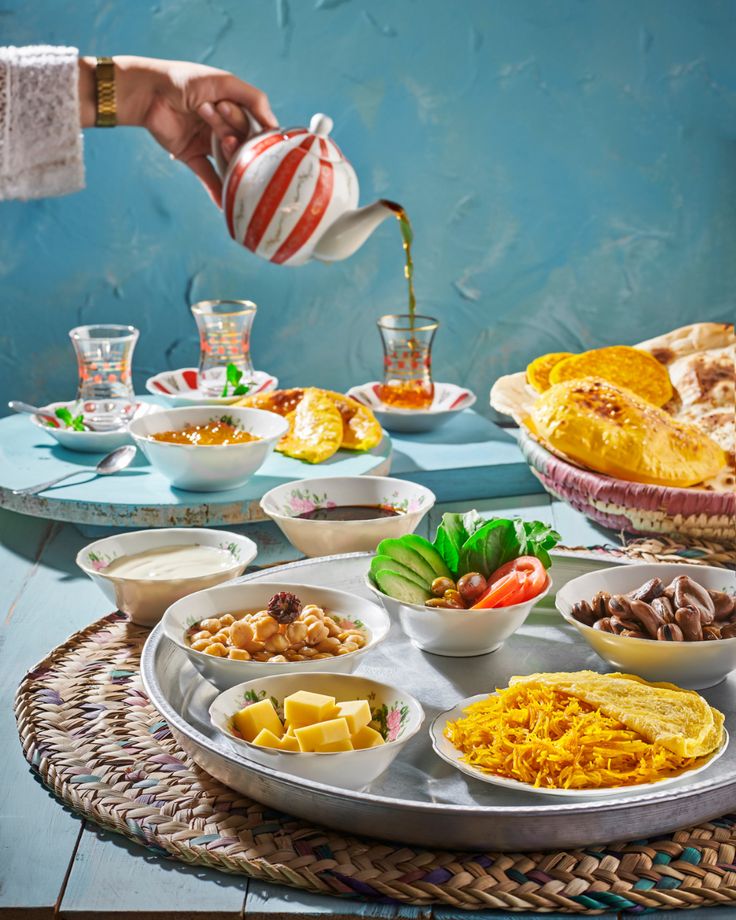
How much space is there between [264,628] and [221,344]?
3.88 feet

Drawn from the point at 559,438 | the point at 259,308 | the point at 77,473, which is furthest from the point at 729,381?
the point at 259,308

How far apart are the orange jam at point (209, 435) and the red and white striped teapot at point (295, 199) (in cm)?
39

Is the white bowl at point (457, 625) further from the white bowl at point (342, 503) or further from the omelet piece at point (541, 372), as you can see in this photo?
the omelet piece at point (541, 372)

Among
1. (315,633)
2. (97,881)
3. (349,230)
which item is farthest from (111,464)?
(97,881)

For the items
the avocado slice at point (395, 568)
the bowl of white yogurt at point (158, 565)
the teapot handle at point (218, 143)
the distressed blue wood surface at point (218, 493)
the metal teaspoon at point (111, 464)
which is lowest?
the distressed blue wood surface at point (218, 493)

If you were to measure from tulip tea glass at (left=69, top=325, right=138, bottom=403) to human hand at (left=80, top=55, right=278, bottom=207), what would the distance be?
0.41 metres

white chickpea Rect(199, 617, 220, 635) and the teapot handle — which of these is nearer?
white chickpea Rect(199, 617, 220, 635)

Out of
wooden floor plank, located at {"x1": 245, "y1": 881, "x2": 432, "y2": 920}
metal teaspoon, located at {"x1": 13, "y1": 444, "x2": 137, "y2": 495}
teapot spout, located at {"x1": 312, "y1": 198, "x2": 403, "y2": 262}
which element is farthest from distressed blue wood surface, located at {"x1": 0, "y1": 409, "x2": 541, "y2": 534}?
wooden floor plank, located at {"x1": 245, "y1": 881, "x2": 432, "y2": 920}

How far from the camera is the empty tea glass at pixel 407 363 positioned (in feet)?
6.69

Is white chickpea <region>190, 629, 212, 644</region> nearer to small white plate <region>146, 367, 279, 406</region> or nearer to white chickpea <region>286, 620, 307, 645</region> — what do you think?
white chickpea <region>286, 620, 307, 645</region>

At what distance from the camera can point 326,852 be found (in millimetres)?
774

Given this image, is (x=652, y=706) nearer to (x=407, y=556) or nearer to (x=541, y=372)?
(x=407, y=556)

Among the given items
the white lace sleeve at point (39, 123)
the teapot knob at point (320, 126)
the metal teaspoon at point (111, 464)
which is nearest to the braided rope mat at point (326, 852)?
the metal teaspoon at point (111, 464)

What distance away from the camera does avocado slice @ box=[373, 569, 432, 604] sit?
3.46ft
